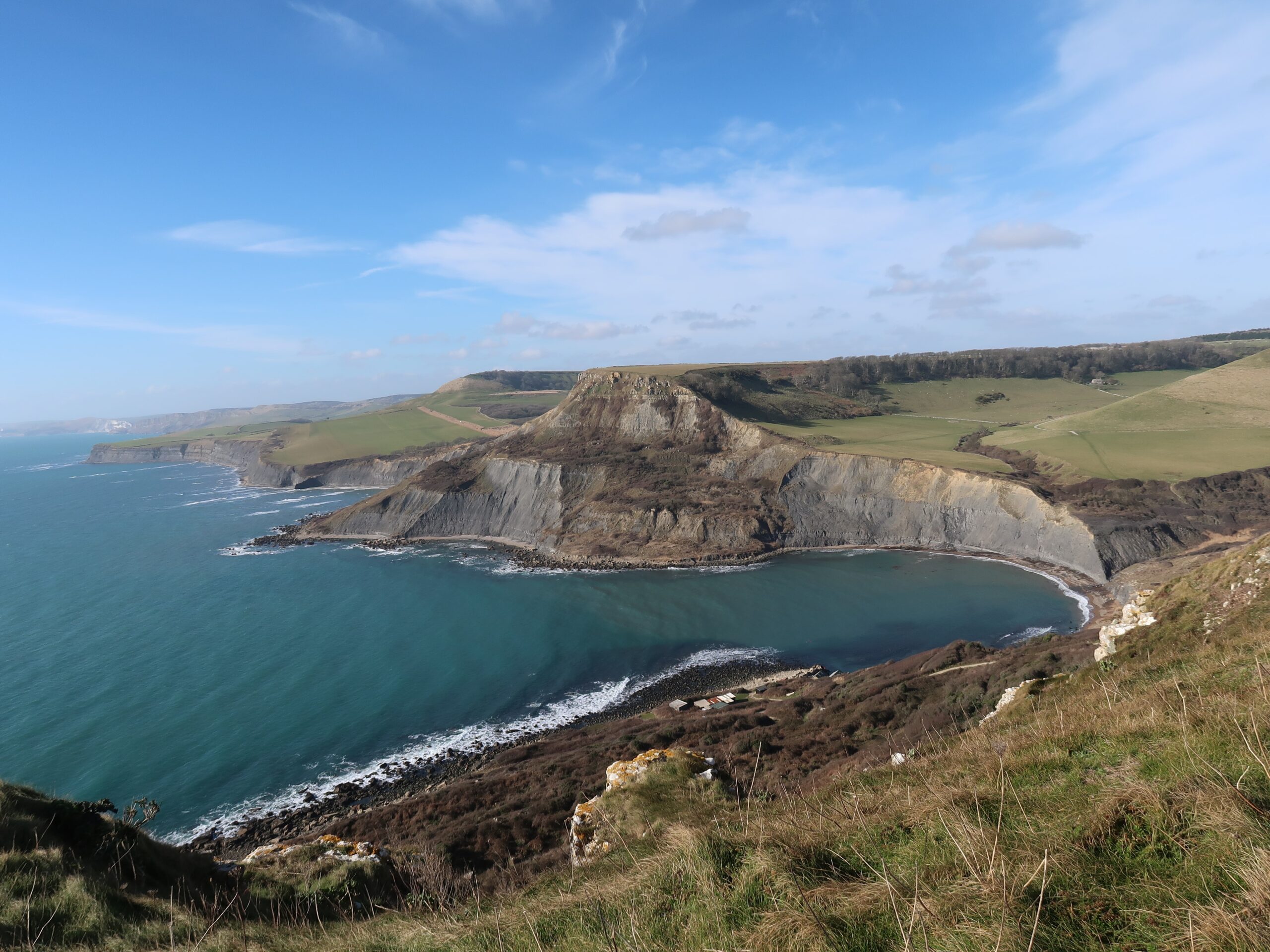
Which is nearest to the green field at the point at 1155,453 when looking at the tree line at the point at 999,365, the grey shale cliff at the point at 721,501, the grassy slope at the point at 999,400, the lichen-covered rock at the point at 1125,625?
the grey shale cliff at the point at 721,501

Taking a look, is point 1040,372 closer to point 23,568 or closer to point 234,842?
point 234,842

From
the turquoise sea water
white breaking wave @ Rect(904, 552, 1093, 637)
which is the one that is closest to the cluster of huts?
the turquoise sea water

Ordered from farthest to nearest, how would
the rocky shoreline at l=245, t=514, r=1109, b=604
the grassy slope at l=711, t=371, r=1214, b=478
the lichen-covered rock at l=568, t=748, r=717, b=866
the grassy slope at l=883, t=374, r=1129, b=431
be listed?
1. the grassy slope at l=883, t=374, r=1129, b=431
2. the grassy slope at l=711, t=371, r=1214, b=478
3. the rocky shoreline at l=245, t=514, r=1109, b=604
4. the lichen-covered rock at l=568, t=748, r=717, b=866

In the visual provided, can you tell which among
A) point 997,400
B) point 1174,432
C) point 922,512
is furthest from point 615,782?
point 997,400

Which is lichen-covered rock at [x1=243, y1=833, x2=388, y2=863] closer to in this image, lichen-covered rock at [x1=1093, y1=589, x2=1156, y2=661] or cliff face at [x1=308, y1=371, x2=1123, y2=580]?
lichen-covered rock at [x1=1093, y1=589, x2=1156, y2=661]

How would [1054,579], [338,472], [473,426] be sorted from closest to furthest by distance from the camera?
[1054,579] < [338,472] < [473,426]

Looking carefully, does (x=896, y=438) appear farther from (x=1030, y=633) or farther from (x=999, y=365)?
(x=999, y=365)
